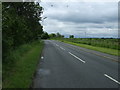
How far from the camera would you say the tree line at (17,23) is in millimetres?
11767

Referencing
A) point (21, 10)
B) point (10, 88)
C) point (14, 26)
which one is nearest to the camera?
point (10, 88)

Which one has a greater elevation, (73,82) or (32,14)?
(32,14)

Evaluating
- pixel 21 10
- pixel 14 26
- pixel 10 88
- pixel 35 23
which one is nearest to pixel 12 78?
pixel 10 88

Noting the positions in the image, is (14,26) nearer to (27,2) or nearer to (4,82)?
(4,82)

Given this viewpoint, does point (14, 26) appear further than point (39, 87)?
Yes

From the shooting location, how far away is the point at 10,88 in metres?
6.75

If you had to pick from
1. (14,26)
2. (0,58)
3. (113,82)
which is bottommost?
(113,82)

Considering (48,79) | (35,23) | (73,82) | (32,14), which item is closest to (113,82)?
(73,82)

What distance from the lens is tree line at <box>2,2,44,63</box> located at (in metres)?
11.8

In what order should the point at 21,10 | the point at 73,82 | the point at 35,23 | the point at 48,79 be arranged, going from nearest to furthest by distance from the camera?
the point at 73,82 < the point at 48,79 < the point at 21,10 < the point at 35,23

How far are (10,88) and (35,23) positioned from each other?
33548 mm

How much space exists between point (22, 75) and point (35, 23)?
1236 inches

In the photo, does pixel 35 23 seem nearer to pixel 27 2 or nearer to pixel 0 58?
pixel 27 2

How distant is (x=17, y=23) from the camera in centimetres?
1678
